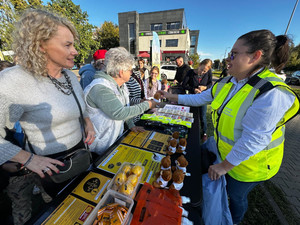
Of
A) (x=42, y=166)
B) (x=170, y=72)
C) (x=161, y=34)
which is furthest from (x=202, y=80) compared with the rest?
(x=161, y=34)

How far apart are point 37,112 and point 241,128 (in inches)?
63.0

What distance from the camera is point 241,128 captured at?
104 centimetres

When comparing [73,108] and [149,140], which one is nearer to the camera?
[73,108]

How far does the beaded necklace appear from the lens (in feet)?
3.54

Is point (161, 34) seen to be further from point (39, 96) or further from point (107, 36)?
point (39, 96)

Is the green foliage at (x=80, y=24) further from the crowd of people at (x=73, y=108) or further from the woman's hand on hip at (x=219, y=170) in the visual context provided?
the woman's hand on hip at (x=219, y=170)

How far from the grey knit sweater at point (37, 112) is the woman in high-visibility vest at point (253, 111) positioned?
1.33m

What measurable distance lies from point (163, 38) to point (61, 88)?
94.2ft

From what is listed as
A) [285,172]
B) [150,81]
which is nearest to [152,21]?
[150,81]

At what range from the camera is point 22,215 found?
49.1 inches

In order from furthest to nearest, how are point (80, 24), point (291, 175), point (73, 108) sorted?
point (80, 24), point (291, 175), point (73, 108)

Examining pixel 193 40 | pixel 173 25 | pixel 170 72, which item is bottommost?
pixel 170 72

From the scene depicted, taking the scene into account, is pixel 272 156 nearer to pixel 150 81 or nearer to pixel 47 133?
pixel 47 133

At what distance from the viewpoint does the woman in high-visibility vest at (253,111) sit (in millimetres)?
901
